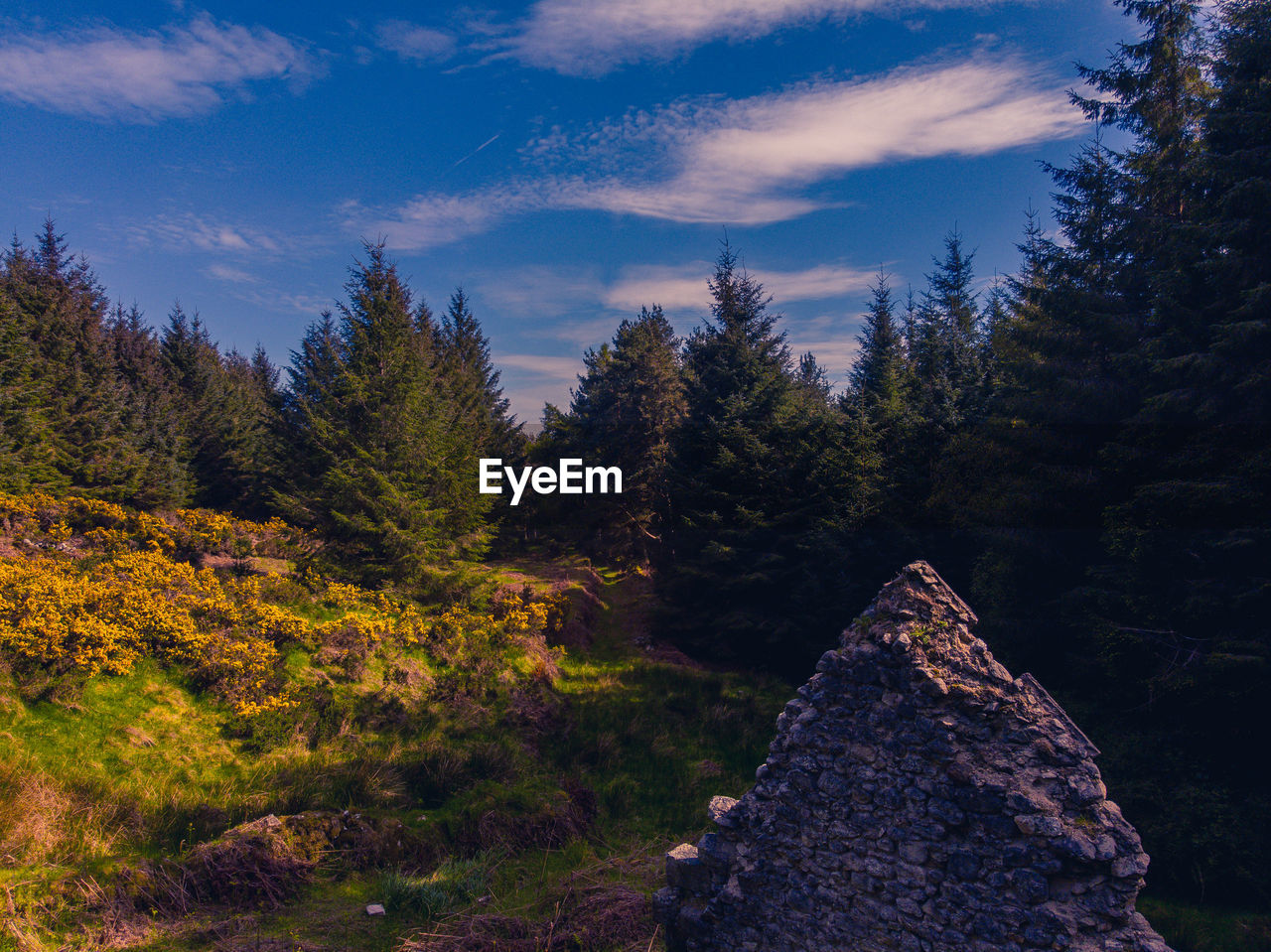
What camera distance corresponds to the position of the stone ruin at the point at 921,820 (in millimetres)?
4520

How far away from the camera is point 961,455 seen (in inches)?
639

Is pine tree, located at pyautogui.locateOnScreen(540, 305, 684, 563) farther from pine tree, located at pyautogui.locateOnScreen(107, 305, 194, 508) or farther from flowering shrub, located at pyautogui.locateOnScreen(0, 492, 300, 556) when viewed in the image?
pine tree, located at pyautogui.locateOnScreen(107, 305, 194, 508)

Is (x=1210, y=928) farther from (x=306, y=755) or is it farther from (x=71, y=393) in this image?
(x=71, y=393)

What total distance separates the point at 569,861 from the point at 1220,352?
1375 cm

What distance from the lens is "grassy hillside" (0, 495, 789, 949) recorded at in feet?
24.0

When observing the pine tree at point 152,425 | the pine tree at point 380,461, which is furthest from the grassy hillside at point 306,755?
the pine tree at point 152,425

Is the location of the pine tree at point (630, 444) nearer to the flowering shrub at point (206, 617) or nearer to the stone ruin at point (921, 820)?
the flowering shrub at point (206, 617)

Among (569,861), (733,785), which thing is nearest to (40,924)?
(569,861)

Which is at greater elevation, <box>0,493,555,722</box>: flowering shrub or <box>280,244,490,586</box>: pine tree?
<box>280,244,490,586</box>: pine tree

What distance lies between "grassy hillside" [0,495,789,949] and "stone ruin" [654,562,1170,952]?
2.70 meters

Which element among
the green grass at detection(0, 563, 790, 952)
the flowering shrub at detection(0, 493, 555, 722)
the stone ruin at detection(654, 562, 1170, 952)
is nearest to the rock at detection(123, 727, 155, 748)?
the green grass at detection(0, 563, 790, 952)

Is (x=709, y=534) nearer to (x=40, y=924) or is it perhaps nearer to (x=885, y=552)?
(x=885, y=552)

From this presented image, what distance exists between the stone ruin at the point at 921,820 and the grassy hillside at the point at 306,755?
2.70 metres

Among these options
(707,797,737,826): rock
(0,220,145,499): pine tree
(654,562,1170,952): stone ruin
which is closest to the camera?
(654,562,1170,952): stone ruin
